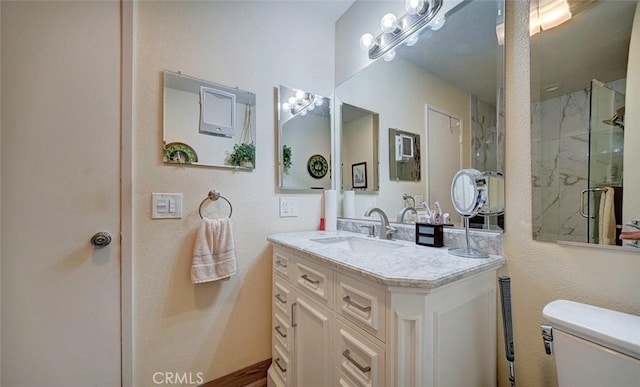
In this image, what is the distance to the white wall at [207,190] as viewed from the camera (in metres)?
1.19

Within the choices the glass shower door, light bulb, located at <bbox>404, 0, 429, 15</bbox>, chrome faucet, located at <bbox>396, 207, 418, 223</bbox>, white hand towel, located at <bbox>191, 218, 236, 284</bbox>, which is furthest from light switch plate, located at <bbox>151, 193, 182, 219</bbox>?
the glass shower door

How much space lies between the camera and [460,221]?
3.74 ft

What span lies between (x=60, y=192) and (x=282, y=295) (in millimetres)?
1105

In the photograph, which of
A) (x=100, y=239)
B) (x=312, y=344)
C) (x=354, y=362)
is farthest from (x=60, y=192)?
(x=354, y=362)

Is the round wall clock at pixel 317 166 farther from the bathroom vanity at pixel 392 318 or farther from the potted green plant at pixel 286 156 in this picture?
the bathroom vanity at pixel 392 318

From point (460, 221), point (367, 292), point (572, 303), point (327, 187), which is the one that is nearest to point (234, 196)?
point (327, 187)

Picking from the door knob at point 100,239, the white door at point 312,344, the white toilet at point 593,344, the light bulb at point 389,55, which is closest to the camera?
the white toilet at point 593,344

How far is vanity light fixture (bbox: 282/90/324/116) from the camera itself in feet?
5.37

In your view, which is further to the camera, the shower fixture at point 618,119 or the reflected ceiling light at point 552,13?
the reflected ceiling light at point 552,13

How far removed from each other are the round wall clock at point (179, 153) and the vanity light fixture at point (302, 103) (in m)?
0.65

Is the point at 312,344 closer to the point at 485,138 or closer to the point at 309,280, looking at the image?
the point at 309,280

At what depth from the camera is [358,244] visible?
1.42 m

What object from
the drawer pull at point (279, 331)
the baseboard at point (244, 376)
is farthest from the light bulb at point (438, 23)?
the baseboard at point (244, 376)

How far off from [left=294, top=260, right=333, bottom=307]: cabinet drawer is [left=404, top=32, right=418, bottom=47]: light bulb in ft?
4.38
